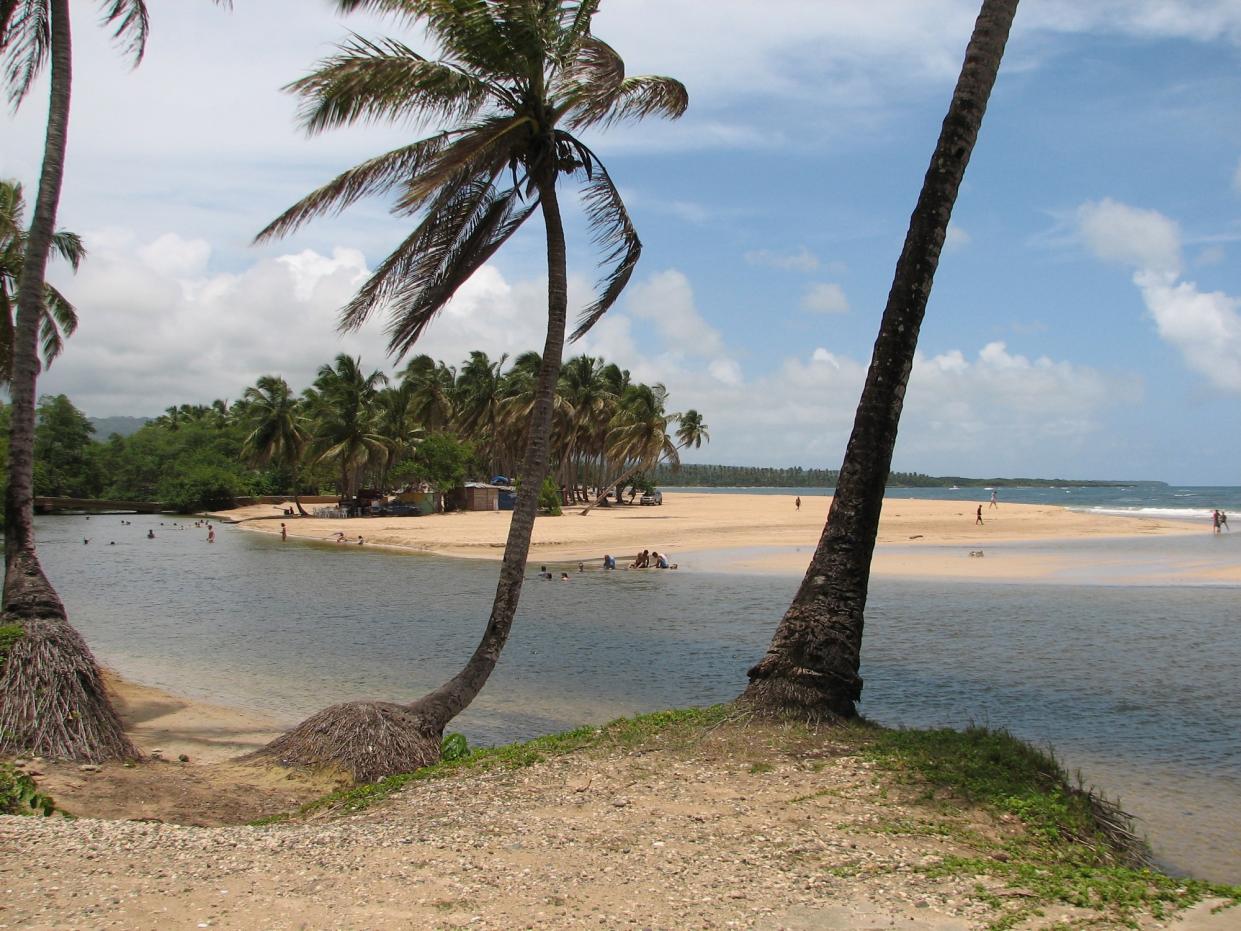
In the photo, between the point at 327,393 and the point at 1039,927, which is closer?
the point at 1039,927

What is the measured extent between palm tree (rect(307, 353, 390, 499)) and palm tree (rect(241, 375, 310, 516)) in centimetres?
366

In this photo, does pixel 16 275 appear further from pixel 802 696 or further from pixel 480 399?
pixel 480 399

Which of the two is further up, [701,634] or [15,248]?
[15,248]

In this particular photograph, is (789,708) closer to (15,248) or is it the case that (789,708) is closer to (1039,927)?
(1039,927)

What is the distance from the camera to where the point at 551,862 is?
5160 mm

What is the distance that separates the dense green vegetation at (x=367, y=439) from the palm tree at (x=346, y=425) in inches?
4.0

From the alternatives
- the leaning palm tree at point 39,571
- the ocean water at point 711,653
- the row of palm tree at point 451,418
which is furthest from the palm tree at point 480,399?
the leaning palm tree at point 39,571

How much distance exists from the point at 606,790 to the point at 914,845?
203cm

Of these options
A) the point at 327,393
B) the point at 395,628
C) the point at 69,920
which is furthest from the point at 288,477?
the point at 69,920

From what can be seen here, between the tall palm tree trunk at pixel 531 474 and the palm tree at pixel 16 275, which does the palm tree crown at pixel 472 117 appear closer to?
the tall palm tree trunk at pixel 531 474

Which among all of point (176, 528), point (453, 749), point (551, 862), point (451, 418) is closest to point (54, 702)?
point (453, 749)

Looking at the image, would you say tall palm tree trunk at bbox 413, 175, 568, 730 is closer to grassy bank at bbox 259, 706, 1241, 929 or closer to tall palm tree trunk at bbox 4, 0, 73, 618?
grassy bank at bbox 259, 706, 1241, 929

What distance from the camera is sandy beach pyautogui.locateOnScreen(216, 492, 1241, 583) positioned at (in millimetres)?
34938

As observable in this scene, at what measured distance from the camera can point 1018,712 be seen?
13.3 meters
